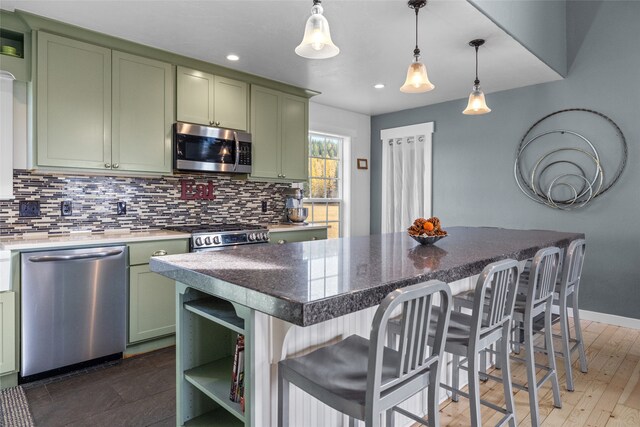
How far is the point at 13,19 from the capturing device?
2566 millimetres

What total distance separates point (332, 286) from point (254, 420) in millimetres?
524

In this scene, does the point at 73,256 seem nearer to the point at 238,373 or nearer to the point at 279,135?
the point at 238,373

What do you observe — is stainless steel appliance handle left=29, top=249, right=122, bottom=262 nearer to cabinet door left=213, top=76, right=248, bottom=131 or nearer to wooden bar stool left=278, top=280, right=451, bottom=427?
cabinet door left=213, top=76, right=248, bottom=131

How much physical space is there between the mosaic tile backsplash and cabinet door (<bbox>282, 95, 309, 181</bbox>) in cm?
41

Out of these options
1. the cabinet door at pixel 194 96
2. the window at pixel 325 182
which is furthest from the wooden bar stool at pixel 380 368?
the window at pixel 325 182

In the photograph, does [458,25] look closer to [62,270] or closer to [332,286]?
[332,286]

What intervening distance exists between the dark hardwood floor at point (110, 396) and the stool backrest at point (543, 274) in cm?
193

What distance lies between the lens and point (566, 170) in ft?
12.6

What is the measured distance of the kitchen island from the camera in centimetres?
109

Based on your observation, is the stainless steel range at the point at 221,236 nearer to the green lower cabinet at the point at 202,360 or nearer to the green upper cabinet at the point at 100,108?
the green upper cabinet at the point at 100,108

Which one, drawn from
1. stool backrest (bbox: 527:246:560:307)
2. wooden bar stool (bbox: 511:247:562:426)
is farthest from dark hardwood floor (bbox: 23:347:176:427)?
stool backrest (bbox: 527:246:560:307)

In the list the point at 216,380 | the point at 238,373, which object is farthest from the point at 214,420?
the point at 238,373

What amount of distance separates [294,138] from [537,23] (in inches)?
97.0

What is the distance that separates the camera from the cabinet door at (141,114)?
2967 mm
